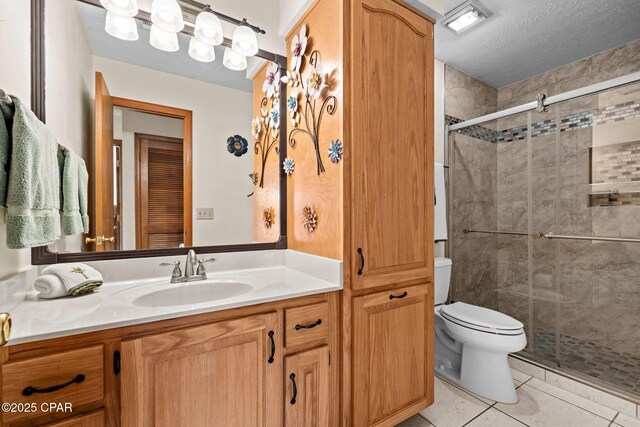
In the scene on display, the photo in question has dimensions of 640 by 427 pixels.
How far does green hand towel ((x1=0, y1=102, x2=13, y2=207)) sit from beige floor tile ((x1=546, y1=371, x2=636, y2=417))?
2858mm

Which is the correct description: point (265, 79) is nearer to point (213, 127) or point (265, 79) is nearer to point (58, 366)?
point (213, 127)

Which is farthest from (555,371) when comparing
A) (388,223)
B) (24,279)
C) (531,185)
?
(24,279)

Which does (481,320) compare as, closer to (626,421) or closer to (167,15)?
(626,421)

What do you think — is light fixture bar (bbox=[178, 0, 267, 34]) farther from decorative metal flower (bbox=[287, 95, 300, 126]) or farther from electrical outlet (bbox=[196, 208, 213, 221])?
electrical outlet (bbox=[196, 208, 213, 221])

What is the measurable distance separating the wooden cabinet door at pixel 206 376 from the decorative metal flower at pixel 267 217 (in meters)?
0.70

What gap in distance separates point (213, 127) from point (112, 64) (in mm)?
495

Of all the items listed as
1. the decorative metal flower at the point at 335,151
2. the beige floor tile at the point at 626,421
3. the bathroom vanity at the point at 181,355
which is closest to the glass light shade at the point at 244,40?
the decorative metal flower at the point at 335,151

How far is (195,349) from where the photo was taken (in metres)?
0.95

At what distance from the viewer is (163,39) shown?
1.39m

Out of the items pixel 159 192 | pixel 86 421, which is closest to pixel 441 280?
pixel 159 192

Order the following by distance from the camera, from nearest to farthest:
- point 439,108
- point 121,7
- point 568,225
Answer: point 121,7 → point 568,225 → point 439,108

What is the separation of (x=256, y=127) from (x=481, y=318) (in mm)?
1843

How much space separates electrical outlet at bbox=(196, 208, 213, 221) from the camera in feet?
5.03

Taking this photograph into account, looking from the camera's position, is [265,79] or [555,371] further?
[555,371]
